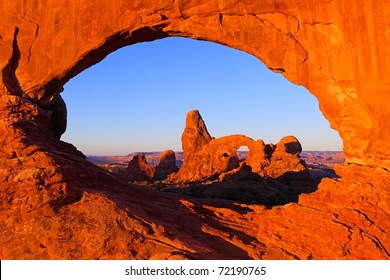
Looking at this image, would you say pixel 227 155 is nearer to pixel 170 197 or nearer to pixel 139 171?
pixel 139 171

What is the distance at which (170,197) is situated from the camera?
41.5ft

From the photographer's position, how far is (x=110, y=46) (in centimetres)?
1304

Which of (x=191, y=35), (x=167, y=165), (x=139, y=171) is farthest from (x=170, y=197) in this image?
(x=167, y=165)

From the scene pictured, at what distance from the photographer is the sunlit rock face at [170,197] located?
26.5ft

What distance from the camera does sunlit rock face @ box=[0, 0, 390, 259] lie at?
807cm

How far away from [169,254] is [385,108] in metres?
8.46

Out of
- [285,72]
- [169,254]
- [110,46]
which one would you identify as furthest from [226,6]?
[169,254]

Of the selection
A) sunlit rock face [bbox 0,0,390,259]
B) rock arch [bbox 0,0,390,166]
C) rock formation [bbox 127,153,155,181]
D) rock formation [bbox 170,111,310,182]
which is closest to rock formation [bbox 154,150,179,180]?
rock formation [bbox 170,111,310,182]

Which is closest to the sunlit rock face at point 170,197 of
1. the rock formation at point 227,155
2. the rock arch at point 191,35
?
the rock arch at point 191,35

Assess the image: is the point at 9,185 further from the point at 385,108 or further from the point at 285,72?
the point at 385,108

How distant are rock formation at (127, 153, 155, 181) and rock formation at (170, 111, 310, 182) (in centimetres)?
392

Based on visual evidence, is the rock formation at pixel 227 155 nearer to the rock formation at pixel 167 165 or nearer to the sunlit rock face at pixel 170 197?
the rock formation at pixel 167 165

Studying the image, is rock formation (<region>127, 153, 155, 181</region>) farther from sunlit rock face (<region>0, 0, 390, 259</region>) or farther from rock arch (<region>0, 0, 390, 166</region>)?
rock arch (<region>0, 0, 390, 166</region>)

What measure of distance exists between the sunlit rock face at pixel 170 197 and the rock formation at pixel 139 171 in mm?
34019
